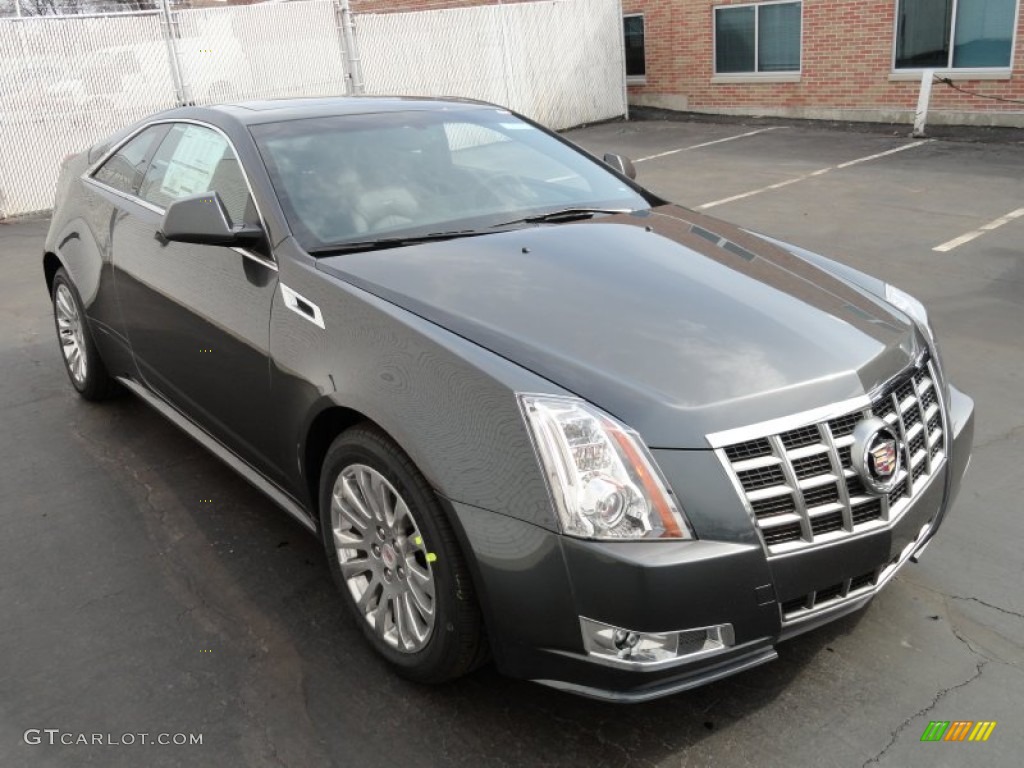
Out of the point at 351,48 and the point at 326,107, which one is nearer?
the point at 326,107

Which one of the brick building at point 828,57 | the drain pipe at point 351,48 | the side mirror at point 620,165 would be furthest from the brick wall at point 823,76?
the side mirror at point 620,165

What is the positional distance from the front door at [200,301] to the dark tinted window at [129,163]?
0.49 feet

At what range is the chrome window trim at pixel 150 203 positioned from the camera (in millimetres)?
3427

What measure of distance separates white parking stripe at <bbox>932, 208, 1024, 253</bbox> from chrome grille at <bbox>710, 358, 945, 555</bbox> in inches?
236

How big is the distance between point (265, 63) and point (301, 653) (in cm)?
1340

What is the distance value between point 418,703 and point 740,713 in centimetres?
92

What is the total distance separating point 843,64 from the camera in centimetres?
1587

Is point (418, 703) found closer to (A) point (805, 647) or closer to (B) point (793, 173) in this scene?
(A) point (805, 647)

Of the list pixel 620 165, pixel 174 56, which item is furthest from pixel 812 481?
pixel 174 56

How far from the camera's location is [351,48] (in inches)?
620

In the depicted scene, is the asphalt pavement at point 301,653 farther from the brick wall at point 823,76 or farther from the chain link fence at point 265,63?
the brick wall at point 823,76

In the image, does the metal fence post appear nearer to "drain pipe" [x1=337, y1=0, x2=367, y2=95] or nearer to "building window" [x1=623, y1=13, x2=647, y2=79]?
"drain pipe" [x1=337, y1=0, x2=367, y2=95]

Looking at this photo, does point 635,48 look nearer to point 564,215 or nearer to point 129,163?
point 129,163

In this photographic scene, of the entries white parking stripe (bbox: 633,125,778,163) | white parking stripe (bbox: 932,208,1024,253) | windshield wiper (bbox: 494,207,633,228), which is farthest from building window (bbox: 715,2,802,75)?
windshield wiper (bbox: 494,207,633,228)
